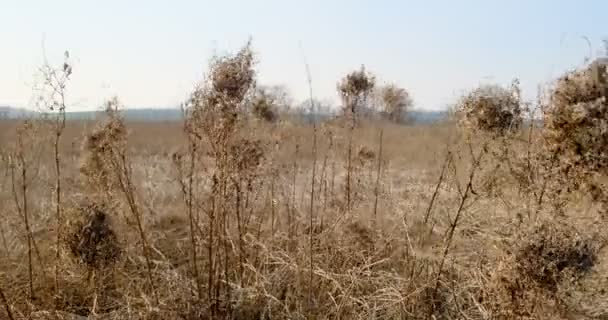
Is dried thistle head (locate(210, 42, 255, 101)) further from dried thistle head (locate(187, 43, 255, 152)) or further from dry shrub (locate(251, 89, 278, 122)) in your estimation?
dry shrub (locate(251, 89, 278, 122))

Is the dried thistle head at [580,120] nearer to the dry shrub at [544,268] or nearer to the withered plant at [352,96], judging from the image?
the dry shrub at [544,268]

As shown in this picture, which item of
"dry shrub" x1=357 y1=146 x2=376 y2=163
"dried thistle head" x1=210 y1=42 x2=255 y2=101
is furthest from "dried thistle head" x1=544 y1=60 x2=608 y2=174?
"dry shrub" x1=357 y1=146 x2=376 y2=163

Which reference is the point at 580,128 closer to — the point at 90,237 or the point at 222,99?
the point at 222,99

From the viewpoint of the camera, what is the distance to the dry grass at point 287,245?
9.71ft

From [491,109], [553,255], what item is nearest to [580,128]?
[553,255]

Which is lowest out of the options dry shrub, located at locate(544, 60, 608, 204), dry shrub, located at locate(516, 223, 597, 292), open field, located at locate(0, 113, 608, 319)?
open field, located at locate(0, 113, 608, 319)

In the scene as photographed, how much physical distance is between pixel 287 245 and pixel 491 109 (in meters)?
2.21

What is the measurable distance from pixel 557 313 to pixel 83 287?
3.62 meters

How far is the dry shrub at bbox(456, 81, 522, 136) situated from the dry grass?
117mm

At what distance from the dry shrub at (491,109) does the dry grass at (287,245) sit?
117mm

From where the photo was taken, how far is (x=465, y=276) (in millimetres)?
4781

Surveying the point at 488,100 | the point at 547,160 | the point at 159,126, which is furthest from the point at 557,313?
the point at 159,126

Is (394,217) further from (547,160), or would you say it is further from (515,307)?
(515,307)

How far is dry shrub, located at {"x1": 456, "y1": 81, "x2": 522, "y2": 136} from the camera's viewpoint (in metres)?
3.98
